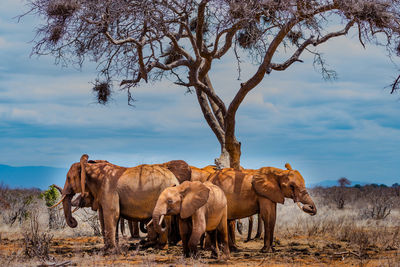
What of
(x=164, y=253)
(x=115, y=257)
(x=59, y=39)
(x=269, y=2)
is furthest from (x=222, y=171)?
(x=59, y=39)

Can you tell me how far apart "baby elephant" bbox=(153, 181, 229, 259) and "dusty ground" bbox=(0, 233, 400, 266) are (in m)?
0.45

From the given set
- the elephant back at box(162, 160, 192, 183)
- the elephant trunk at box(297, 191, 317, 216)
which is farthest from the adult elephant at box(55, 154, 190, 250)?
the elephant trunk at box(297, 191, 317, 216)

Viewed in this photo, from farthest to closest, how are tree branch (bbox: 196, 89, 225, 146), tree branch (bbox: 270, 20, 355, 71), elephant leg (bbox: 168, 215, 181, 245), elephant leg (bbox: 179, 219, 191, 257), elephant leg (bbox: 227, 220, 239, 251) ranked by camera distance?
tree branch (bbox: 196, 89, 225, 146), tree branch (bbox: 270, 20, 355, 71), elephant leg (bbox: 168, 215, 181, 245), elephant leg (bbox: 227, 220, 239, 251), elephant leg (bbox: 179, 219, 191, 257)

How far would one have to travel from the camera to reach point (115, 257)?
37.4 ft

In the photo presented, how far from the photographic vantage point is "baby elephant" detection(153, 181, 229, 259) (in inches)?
408

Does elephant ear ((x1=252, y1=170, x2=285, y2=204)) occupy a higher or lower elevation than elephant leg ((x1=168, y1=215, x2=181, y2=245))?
higher

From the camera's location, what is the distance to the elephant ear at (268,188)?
497 inches

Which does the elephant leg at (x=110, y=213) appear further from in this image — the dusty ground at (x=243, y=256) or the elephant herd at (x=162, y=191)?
the dusty ground at (x=243, y=256)

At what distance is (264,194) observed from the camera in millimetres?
12602

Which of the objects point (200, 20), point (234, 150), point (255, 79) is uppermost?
point (200, 20)

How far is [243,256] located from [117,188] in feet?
9.89

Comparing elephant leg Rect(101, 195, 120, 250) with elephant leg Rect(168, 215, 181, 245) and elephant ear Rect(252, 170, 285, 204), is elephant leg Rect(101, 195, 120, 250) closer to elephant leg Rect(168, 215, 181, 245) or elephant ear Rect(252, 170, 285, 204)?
elephant leg Rect(168, 215, 181, 245)

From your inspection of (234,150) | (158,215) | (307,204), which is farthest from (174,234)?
(234,150)

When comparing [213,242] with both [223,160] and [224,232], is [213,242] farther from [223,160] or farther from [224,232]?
[223,160]
